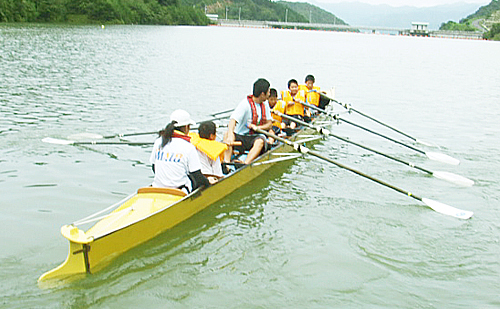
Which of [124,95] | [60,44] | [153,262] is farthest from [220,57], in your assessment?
[153,262]

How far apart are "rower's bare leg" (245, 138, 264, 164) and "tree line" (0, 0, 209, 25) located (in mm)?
57448

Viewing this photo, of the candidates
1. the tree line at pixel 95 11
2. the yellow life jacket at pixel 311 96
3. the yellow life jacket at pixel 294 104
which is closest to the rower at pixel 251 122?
the yellow life jacket at pixel 294 104

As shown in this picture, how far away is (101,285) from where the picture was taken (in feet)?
18.9

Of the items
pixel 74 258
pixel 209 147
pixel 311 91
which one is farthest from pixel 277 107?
pixel 74 258

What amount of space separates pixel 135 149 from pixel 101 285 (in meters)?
6.35

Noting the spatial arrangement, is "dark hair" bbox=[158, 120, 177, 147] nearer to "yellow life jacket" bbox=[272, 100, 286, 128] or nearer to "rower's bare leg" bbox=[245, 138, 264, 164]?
"rower's bare leg" bbox=[245, 138, 264, 164]

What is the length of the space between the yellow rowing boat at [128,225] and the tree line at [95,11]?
59185mm

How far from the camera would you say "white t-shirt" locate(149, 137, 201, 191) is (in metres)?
6.70

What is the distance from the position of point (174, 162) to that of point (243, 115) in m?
3.08

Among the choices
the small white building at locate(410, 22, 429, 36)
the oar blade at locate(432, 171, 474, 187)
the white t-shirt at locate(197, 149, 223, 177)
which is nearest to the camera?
the white t-shirt at locate(197, 149, 223, 177)

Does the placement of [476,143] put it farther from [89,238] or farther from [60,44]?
[60,44]

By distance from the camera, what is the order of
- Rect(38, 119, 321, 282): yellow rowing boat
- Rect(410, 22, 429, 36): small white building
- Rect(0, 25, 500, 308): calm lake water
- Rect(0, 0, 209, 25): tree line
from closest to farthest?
Rect(38, 119, 321, 282): yellow rowing boat → Rect(0, 25, 500, 308): calm lake water → Rect(0, 0, 209, 25): tree line → Rect(410, 22, 429, 36): small white building

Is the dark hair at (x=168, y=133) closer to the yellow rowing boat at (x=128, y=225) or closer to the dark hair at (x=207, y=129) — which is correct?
the yellow rowing boat at (x=128, y=225)

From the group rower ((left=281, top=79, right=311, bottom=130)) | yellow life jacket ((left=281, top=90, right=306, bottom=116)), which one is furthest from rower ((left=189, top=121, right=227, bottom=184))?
yellow life jacket ((left=281, top=90, right=306, bottom=116))
